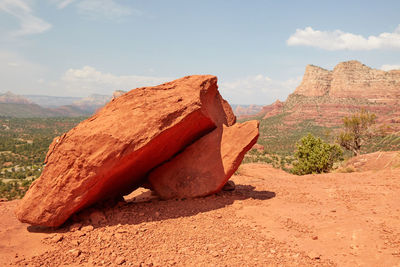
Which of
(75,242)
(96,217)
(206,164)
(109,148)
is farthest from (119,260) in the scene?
(206,164)

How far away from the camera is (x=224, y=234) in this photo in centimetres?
662

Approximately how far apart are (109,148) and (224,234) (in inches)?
147

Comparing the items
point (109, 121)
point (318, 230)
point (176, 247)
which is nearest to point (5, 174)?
point (109, 121)

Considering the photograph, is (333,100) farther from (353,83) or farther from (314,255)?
(314,255)

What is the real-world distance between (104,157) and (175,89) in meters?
3.20

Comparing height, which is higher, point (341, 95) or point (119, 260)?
point (341, 95)

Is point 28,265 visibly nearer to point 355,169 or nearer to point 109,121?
point 109,121

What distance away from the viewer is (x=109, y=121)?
7547 mm

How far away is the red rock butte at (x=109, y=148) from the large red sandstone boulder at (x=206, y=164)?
0.40m

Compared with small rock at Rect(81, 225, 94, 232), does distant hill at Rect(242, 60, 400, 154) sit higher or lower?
higher

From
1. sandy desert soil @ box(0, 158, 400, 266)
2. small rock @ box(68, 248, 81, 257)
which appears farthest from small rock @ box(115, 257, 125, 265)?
small rock @ box(68, 248, 81, 257)

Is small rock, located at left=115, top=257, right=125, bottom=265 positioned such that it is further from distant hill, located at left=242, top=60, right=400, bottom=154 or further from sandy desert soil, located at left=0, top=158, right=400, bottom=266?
distant hill, located at left=242, top=60, right=400, bottom=154

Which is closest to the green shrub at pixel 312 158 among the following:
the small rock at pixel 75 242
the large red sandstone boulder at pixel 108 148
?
the large red sandstone boulder at pixel 108 148

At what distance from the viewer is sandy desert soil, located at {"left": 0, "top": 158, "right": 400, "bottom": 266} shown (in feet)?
18.2
